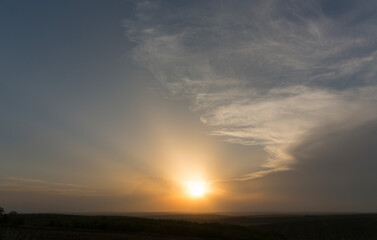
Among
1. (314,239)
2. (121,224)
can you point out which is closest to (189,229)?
(121,224)

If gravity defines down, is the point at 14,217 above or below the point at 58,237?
above

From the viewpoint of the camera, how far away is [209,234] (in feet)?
125

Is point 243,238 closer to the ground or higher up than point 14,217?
closer to the ground

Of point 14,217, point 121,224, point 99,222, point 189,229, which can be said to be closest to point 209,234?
point 189,229

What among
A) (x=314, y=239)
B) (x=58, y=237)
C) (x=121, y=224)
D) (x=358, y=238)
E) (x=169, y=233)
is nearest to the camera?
(x=58, y=237)

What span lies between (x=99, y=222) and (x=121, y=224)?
4016 millimetres

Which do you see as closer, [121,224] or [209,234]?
[209,234]

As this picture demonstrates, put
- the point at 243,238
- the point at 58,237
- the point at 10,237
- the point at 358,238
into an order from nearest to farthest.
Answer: the point at 10,237, the point at 58,237, the point at 243,238, the point at 358,238

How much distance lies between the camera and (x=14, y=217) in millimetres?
42219

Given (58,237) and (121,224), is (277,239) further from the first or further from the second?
(58,237)

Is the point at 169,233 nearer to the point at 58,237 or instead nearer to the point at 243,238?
the point at 243,238

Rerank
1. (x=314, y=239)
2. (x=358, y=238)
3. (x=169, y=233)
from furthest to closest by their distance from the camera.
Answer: (x=358, y=238) < (x=314, y=239) < (x=169, y=233)

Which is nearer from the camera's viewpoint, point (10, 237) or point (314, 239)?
point (10, 237)

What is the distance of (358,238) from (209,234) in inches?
1283
